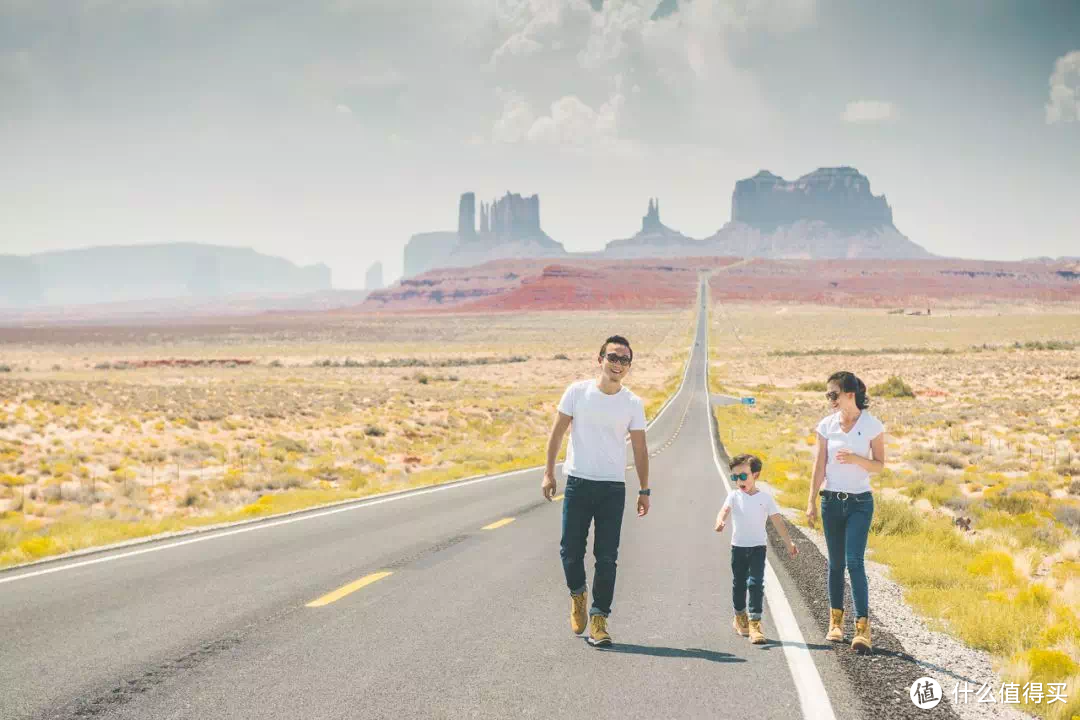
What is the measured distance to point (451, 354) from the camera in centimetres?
10319

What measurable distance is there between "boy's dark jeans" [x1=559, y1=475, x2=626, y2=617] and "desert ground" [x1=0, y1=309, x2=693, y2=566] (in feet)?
25.5

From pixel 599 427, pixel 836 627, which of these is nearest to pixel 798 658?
pixel 836 627

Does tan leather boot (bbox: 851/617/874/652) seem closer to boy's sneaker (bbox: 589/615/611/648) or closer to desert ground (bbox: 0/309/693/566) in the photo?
boy's sneaker (bbox: 589/615/611/648)

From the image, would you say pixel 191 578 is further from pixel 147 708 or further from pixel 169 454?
pixel 169 454

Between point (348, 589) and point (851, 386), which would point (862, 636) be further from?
point (348, 589)

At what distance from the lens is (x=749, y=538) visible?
6.37 m

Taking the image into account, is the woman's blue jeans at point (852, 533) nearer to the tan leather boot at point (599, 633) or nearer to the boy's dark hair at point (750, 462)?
the boy's dark hair at point (750, 462)

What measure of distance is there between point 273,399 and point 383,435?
15018 millimetres

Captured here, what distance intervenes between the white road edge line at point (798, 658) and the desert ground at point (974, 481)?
1213 millimetres

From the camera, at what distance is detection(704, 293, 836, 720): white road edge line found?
4.93 m

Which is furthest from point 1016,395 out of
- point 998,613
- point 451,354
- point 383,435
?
point 451,354

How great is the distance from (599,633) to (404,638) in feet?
4.75

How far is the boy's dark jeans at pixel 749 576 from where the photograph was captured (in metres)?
6.33

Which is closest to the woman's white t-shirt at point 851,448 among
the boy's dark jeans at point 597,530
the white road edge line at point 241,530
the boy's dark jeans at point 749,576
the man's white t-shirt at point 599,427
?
the boy's dark jeans at point 749,576
